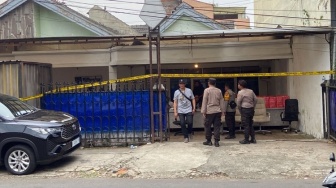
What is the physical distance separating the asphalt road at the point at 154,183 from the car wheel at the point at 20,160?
0.46m

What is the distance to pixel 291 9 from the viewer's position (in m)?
13.2

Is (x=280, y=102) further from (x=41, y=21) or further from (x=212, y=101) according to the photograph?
(x=41, y=21)

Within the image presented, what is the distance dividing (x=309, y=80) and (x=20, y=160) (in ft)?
26.8

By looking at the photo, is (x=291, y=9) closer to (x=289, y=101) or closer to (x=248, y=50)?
(x=248, y=50)

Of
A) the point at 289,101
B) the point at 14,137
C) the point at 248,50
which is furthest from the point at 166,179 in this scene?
the point at 248,50

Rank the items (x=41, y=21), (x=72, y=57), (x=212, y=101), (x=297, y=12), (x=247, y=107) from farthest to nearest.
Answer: (x=41, y=21), (x=72, y=57), (x=297, y=12), (x=247, y=107), (x=212, y=101)

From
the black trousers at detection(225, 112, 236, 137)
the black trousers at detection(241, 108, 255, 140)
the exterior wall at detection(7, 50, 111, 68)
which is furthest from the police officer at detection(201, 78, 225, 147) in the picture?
the exterior wall at detection(7, 50, 111, 68)

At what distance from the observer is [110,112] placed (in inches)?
402

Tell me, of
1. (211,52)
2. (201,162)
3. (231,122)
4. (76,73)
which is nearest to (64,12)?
(76,73)

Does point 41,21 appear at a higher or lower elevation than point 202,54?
higher

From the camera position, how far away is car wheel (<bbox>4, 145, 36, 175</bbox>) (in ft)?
25.5

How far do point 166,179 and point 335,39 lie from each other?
19.7ft

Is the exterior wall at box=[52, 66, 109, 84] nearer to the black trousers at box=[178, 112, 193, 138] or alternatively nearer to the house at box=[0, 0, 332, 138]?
the house at box=[0, 0, 332, 138]

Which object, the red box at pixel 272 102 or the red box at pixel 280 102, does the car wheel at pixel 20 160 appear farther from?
the red box at pixel 280 102
